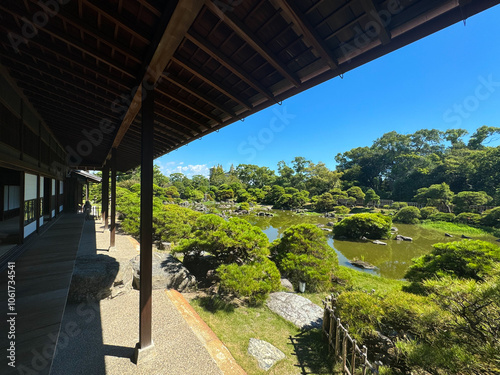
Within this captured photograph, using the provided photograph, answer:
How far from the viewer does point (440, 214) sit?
15.8 meters

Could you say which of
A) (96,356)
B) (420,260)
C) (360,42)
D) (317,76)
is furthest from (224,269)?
(420,260)

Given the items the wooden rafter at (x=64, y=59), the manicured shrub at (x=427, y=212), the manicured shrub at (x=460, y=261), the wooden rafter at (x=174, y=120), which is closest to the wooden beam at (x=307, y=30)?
the wooden rafter at (x=64, y=59)

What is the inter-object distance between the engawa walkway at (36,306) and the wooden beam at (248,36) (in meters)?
2.83

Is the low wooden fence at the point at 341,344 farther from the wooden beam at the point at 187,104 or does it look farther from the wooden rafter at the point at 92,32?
the wooden rafter at the point at 92,32

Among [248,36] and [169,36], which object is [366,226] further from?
[169,36]

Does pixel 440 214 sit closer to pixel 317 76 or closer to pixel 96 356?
pixel 317 76

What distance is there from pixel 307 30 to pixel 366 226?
11455 millimetres

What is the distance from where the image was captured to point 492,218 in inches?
497

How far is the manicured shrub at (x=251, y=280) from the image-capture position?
10.9 feet

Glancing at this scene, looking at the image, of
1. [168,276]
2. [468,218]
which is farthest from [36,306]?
[468,218]

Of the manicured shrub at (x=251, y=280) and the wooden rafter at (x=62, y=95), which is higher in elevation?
the wooden rafter at (x=62, y=95)

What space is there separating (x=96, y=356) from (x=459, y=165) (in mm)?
28811

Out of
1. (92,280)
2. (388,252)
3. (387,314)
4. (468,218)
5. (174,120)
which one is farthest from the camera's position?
(468,218)


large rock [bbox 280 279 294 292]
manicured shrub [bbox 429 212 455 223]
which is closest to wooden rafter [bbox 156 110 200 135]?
large rock [bbox 280 279 294 292]
